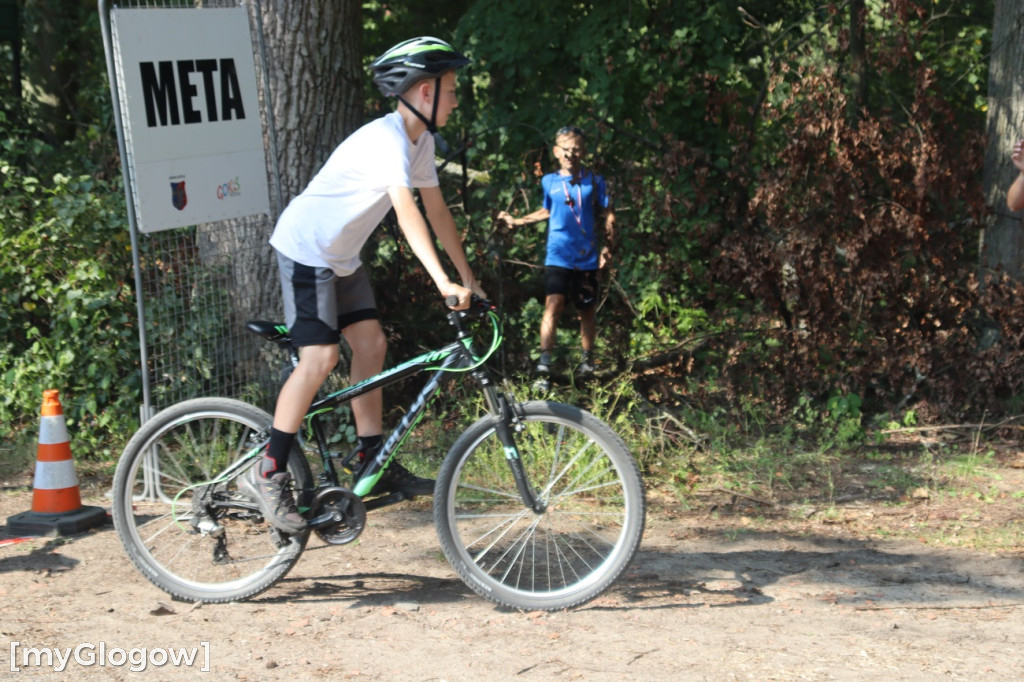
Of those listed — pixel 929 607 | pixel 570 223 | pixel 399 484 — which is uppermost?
pixel 570 223

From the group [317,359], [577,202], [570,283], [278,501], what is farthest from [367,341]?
[570,283]

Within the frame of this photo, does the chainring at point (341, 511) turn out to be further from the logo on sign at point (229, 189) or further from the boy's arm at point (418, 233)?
the logo on sign at point (229, 189)

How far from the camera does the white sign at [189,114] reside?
17.3ft

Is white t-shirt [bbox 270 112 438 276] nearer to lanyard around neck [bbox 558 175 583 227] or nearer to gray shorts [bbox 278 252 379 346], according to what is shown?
gray shorts [bbox 278 252 379 346]

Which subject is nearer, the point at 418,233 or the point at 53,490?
Answer: the point at 418,233

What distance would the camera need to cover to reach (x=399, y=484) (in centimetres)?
454

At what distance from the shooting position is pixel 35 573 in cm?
477

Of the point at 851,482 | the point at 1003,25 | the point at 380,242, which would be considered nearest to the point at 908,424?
the point at 851,482

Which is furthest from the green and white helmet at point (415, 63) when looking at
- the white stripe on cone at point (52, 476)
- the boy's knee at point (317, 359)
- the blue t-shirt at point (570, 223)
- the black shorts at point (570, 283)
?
the black shorts at point (570, 283)

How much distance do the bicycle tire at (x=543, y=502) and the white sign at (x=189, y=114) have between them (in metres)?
2.17

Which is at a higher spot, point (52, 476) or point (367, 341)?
point (367, 341)

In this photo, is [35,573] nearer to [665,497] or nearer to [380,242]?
[665,497]

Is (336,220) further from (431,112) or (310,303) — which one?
(431,112)
